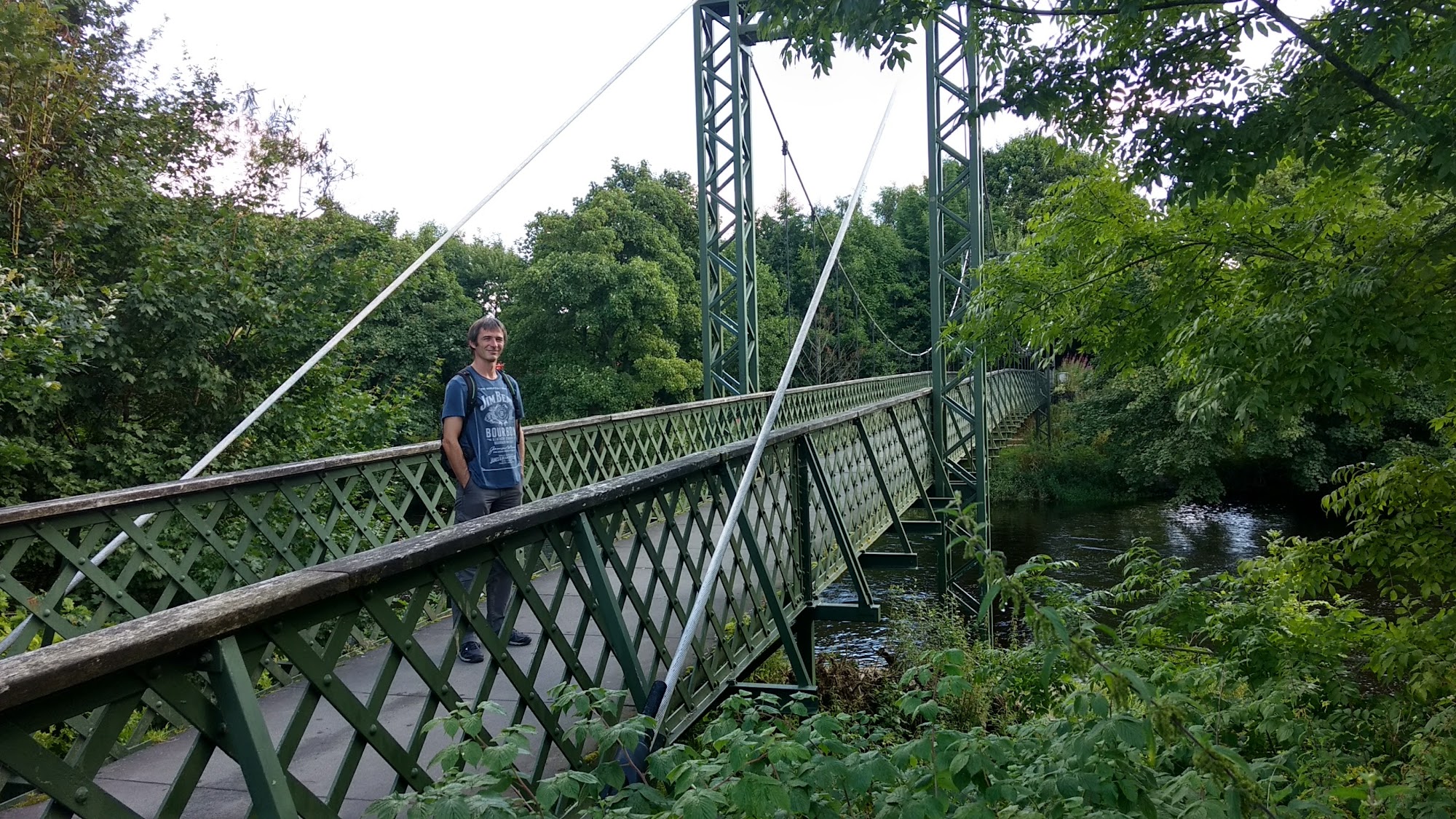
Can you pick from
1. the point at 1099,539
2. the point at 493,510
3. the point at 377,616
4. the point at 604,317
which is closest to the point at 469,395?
the point at 493,510

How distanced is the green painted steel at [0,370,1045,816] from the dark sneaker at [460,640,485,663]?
76 millimetres

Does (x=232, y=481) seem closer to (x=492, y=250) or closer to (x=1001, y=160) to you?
(x=492, y=250)

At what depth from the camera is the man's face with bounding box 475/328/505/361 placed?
3613 mm

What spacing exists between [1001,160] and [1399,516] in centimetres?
3198

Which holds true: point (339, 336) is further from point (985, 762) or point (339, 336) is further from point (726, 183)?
point (726, 183)

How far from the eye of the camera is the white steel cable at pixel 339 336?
290cm

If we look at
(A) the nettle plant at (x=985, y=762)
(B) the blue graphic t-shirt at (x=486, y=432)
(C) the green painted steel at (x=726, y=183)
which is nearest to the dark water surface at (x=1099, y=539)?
(C) the green painted steel at (x=726, y=183)

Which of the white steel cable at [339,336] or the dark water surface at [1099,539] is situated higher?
the white steel cable at [339,336]

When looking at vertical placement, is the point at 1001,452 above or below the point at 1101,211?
below

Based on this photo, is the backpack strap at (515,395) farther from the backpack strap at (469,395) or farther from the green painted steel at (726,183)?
the green painted steel at (726,183)

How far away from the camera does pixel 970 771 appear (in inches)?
66.1

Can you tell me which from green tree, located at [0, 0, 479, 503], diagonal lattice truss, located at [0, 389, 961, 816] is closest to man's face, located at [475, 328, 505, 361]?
diagonal lattice truss, located at [0, 389, 961, 816]

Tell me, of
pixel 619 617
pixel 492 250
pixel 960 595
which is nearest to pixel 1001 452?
pixel 960 595

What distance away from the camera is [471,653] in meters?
3.49
